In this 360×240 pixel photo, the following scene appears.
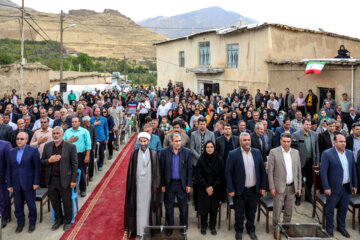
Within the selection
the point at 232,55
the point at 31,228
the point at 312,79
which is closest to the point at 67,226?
the point at 31,228

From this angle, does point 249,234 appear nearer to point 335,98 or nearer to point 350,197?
point 350,197

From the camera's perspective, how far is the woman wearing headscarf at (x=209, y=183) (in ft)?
16.4

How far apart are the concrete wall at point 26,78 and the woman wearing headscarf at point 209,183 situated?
19.0m

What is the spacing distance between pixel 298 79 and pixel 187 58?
11.1m

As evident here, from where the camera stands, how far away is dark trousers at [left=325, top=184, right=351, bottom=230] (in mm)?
5031

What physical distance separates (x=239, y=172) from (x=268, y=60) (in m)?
11.7

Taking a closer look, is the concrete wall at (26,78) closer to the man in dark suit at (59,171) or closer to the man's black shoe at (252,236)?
Result: the man in dark suit at (59,171)

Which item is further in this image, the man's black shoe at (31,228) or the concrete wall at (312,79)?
the concrete wall at (312,79)

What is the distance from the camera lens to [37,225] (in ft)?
17.9

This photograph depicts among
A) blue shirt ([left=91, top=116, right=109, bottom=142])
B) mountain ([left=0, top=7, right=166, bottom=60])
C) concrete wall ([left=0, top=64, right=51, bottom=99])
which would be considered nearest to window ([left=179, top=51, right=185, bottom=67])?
concrete wall ([left=0, top=64, right=51, bottom=99])

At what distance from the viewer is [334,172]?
16.4ft

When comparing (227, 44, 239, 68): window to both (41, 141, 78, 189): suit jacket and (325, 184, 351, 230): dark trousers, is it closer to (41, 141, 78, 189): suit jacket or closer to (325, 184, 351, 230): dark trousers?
(325, 184, 351, 230): dark trousers

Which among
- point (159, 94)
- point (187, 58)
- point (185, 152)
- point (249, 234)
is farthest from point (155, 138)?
point (187, 58)

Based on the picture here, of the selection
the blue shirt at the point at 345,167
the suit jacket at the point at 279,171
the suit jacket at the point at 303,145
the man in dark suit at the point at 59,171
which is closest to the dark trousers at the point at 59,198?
the man in dark suit at the point at 59,171
